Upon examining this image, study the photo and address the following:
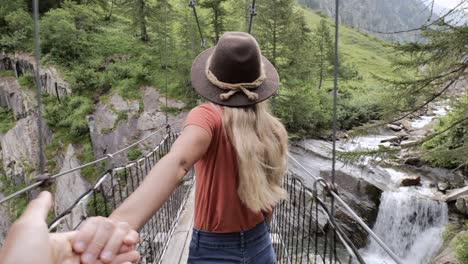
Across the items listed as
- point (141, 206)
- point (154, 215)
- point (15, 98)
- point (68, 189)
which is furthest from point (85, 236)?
point (15, 98)

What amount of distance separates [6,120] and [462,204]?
52.3 feet

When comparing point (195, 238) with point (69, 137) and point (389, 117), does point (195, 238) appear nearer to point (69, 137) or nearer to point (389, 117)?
point (389, 117)

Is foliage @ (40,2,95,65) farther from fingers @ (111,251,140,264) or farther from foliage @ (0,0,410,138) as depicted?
fingers @ (111,251,140,264)

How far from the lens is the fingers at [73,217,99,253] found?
481 mm

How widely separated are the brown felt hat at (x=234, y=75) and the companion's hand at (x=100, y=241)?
1.72 feet

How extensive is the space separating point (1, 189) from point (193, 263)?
14.7 meters

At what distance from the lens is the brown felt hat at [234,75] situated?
97cm

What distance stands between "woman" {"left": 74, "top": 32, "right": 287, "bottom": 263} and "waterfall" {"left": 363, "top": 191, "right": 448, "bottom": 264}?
7275mm

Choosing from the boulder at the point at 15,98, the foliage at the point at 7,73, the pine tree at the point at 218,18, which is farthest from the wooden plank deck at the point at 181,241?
the foliage at the point at 7,73

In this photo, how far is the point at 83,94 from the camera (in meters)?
13.2

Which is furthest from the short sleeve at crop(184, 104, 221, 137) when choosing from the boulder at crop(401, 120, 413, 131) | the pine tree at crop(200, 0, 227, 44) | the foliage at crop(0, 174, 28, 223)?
the boulder at crop(401, 120, 413, 131)

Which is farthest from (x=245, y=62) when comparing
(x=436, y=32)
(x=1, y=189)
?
(x=1, y=189)

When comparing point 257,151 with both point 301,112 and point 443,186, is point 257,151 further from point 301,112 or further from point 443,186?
point 301,112

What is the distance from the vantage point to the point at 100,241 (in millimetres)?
495
